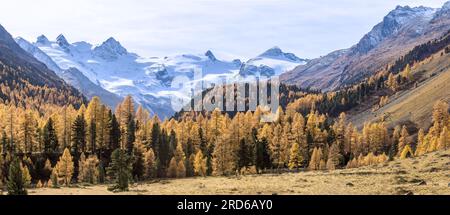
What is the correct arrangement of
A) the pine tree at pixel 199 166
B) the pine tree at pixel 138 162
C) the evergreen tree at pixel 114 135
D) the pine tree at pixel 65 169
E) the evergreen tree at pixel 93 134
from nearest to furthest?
the pine tree at pixel 65 169
the pine tree at pixel 199 166
the pine tree at pixel 138 162
the evergreen tree at pixel 93 134
the evergreen tree at pixel 114 135

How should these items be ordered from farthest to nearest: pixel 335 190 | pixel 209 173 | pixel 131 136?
pixel 131 136 < pixel 209 173 < pixel 335 190

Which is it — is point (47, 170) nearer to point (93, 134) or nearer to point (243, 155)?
point (93, 134)

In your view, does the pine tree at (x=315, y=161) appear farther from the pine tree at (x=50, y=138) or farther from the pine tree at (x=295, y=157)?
the pine tree at (x=50, y=138)

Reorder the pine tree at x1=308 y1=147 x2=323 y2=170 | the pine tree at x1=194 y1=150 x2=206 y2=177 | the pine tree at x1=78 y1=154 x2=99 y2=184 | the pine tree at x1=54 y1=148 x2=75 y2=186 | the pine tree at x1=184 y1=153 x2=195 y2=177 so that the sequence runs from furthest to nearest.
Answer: the pine tree at x1=308 y1=147 x2=323 y2=170
the pine tree at x1=194 y1=150 x2=206 y2=177
the pine tree at x1=184 y1=153 x2=195 y2=177
the pine tree at x1=54 y1=148 x2=75 y2=186
the pine tree at x1=78 y1=154 x2=99 y2=184

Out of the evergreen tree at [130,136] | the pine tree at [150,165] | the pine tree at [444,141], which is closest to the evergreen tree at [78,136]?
the evergreen tree at [130,136]

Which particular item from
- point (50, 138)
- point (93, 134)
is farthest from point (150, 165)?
point (50, 138)

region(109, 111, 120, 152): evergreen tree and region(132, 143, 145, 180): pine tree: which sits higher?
region(109, 111, 120, 152): evergreen tree

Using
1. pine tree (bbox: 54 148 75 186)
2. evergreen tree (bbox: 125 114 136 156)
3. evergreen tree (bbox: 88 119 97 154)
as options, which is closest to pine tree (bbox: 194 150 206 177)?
evergreen tree (bbox: 125 114 136 156)

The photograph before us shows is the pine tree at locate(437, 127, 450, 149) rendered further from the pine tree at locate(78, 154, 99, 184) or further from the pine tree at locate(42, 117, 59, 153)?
the pine tree at locate(42, 117, 59, 153)
